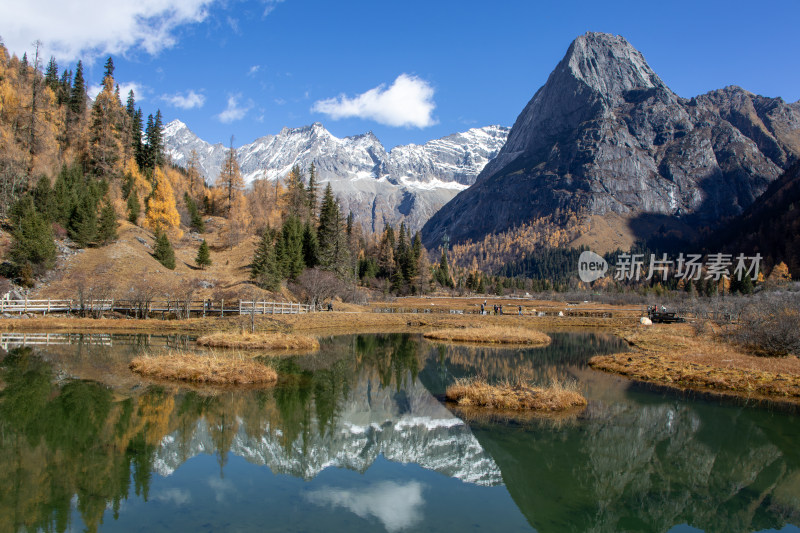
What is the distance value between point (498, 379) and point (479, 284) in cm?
12584

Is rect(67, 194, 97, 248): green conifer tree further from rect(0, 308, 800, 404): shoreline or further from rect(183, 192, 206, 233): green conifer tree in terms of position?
rect(183, 192, 206, 233): green conifer tree

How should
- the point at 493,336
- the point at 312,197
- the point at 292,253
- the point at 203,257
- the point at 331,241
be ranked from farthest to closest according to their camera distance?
1. the point at 312,197
2. the point at 331,241
3. the point at 292,253
4. the point at 203,257
5. the point at 493,336

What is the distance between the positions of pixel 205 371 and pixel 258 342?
42.5ft

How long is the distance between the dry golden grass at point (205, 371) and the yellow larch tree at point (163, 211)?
57.7 meters

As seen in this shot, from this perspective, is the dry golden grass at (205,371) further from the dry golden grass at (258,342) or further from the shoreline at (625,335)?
the shoreline at (625,335)

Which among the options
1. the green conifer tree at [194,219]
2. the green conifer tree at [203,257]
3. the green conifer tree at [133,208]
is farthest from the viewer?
the green conifer tree at [194,219]

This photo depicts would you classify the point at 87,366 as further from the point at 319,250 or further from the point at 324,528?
the point at 319,250

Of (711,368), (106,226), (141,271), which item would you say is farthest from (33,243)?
(711,368)

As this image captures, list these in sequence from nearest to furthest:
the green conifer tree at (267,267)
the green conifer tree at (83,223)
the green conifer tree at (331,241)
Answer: the green conifer tree at (83,223) < the green conifer tree at (267,267) < the green conifer tree at (331,241)

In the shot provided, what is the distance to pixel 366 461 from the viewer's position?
611 inches

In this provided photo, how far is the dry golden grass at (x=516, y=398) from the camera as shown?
20625 millimetres

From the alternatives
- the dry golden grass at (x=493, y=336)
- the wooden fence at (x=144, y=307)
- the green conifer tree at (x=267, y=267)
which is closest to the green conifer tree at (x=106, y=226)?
the wooden fence at (x=144, y=307)

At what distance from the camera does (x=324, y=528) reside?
1033 centimetres

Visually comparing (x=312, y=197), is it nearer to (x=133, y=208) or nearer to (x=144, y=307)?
(x=133, y=208)
